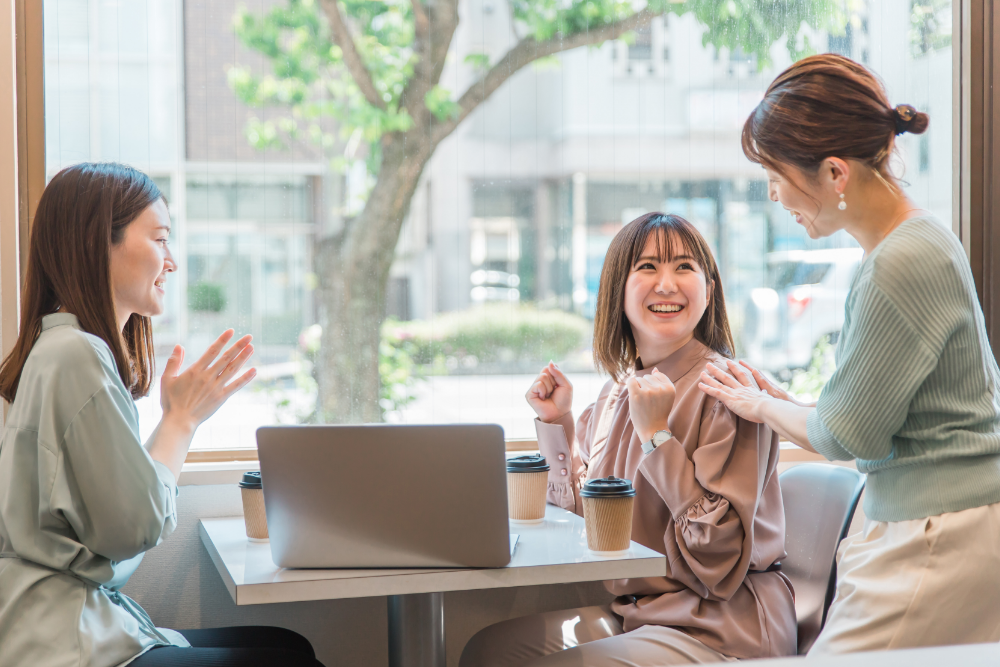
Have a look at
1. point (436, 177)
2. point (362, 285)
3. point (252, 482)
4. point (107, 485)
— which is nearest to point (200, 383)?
point (252, 482)

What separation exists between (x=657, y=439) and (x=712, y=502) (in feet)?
0.51

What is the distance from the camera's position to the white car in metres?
2.45

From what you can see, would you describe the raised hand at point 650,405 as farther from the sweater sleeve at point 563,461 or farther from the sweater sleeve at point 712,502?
the sweater sleeve at point 563,461

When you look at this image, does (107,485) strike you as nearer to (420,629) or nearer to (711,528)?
(420,629)

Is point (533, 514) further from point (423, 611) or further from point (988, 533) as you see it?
point (988, 533)

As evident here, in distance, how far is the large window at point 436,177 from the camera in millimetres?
2148

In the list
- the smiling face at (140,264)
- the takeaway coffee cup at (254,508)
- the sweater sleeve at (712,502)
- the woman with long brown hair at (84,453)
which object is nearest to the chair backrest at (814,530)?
the sweater sleeve at (712,502)

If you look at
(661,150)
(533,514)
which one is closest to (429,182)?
(661,150)

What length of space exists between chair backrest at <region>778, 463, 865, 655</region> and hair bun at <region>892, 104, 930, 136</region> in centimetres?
71

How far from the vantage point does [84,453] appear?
126cm

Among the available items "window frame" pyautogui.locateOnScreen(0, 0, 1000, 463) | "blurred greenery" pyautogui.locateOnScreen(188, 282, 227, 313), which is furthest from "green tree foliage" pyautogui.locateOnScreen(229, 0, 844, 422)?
"window frame" pyautogui.locateOnScreen(0, 0, 1000, 463)

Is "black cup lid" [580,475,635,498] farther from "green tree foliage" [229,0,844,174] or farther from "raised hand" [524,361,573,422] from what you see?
"green tree foliage" [229,0,844,174]

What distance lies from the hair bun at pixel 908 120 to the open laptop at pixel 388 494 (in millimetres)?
856

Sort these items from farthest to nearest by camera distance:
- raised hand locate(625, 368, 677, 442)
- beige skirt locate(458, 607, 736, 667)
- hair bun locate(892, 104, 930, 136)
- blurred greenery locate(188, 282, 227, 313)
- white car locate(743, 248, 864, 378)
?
white car locate(743, 248, 864, 378) → blurred greenery locate(188, 282, 227, 313) → raised hand locate(625, 368, 677, 442) → beige skirt locate(458, 607, 736, 667) → hair bun locate(892, 104, 930, 136)
